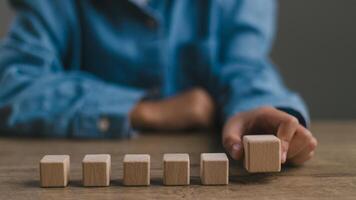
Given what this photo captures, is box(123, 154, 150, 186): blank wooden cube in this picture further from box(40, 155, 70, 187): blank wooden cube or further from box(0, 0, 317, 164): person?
box(0, 0, 317, 164): person

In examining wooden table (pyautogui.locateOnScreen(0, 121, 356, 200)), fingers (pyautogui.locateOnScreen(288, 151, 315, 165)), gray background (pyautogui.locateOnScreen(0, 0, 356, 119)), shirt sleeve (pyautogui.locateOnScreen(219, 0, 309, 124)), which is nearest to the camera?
wooden table (pyautogui.locateOnScreen(0, 121, 356, 200))

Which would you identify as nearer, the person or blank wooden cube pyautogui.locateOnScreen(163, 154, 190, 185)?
blank wooden cube pyautogui.locateOnScreen(163, 154, 190, 185)

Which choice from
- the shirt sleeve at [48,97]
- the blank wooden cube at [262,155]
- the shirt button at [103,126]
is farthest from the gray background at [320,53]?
the blank wooden cube at [262,155]

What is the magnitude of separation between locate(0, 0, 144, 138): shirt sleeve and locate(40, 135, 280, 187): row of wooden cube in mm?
315

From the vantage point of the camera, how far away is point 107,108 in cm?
93

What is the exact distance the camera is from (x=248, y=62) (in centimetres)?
107

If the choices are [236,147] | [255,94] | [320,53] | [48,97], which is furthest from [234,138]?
[320,53]

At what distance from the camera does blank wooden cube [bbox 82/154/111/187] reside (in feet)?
1.96

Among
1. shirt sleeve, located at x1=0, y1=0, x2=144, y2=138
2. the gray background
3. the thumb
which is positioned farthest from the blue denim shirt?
the gray background

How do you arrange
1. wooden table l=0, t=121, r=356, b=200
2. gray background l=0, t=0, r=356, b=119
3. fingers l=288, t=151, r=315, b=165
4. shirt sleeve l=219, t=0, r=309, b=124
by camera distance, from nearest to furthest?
wooden table l=0, t=121, r=356, b=200 → fingers l=288, t=151, r=315, b=165 → shirt sleeve l=219, t=0, r=309, b=124 → gray background l=0, t=0, r=356, b=119

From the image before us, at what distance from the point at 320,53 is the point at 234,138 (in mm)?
A: 1005

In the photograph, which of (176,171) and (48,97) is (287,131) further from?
(48,97)

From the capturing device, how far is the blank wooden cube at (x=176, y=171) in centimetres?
60

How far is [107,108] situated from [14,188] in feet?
1.12
